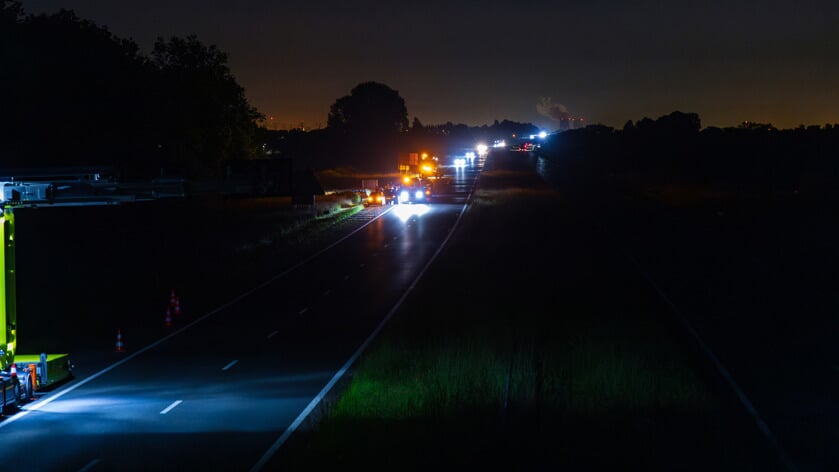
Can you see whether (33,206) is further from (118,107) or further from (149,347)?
(118,107)

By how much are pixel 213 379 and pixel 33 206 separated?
15.9 ft

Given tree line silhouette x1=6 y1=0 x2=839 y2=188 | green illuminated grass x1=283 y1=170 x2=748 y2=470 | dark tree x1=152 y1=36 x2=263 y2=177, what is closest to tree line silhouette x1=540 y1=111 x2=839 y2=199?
tree line silhouette x1=6 y1=0 x2=839 y2=188

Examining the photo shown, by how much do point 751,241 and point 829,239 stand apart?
13.4ft

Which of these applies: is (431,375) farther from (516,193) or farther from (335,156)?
(335,156)

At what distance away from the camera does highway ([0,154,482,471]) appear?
49.3ft

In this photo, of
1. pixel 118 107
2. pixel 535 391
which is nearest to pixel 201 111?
pixel 118 107

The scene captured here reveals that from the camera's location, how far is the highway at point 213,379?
15.0 meters

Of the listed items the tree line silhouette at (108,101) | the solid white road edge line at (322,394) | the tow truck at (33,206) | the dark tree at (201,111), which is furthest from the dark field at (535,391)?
the dark tree at (201,111)

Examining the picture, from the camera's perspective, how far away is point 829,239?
158 ft

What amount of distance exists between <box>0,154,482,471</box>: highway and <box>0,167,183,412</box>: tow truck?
0.39 m

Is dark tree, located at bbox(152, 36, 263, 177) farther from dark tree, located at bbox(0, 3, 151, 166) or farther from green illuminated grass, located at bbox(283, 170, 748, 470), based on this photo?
green illuminated grass, located at bbox(283, 170, 748, 470)

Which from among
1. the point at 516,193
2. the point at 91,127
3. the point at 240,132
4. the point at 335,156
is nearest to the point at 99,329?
the point at 91,127

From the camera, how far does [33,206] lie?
62.4 ft

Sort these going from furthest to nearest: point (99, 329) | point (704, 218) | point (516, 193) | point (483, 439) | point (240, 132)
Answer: point (516, 193) < point (240, 132) < point (704, 218) < point (99, 329) < point (483, 439)
